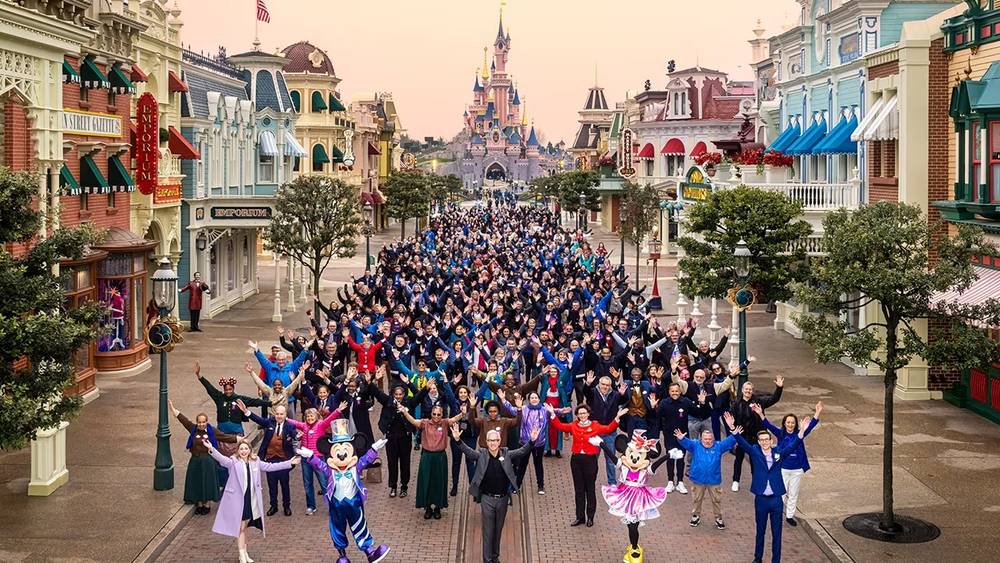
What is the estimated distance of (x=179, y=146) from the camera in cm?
3200

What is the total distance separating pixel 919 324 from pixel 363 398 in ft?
39.9

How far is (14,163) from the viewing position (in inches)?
723

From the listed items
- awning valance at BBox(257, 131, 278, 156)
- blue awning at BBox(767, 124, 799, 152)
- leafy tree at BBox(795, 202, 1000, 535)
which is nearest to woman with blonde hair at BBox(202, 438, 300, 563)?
leafy tree at BBox(795, 202, 1000, 535)

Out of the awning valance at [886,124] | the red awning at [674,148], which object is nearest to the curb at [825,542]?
the awning valance at [886,124]

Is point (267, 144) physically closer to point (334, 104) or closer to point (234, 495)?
point (334, 104)

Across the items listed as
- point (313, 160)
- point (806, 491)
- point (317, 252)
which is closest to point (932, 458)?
point (806, 491)

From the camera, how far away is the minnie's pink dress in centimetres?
1252

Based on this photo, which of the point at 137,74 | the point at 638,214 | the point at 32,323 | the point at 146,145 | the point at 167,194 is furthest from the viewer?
the point at 638,214

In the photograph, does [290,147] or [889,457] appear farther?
[290,147]

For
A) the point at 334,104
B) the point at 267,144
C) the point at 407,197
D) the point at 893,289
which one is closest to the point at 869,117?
the point at 893,289

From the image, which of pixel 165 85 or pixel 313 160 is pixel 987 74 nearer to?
pixel 165 85

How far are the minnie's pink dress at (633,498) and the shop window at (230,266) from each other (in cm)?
2858

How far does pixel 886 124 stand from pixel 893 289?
35.6ft

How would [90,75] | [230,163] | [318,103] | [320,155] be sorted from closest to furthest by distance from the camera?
[90,75], [230,163], [320,155], [318,103]
